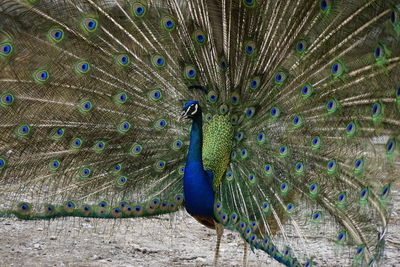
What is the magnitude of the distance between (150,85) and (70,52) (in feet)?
1.61

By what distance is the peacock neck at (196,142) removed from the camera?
295cm

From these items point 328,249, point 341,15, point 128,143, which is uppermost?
point 341,15

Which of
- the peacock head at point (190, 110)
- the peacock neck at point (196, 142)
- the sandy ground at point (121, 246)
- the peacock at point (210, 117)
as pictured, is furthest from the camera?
the sandy ground at point (121, 246)

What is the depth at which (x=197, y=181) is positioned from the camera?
9.91 feet

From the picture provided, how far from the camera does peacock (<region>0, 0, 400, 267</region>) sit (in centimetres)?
267

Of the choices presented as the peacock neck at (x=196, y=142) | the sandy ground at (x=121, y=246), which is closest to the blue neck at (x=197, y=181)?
the peacock neck at (x=196, y=142)

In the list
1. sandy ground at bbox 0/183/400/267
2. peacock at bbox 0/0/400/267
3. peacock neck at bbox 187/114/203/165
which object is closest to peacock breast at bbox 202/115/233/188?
peacock at bbox 0/0/400/267

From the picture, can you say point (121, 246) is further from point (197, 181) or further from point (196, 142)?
point (196, 142)

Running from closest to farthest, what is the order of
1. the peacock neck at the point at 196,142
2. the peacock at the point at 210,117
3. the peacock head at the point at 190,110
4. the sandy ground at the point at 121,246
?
1. the peacock at the point at 210,117
2. the peacock head at the point at 190,110
3. the peacock neck at the point at 196,142
4. the sandy ground at the point at 121,246

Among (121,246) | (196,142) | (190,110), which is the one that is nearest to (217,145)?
(196,142)

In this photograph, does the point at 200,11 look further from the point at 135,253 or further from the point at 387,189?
the point at 135,253

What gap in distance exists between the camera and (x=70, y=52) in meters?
2.98

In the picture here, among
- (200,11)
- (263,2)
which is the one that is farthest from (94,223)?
(263,2)

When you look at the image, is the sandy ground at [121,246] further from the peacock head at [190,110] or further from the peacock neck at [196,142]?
the peacock head at [190,110]
